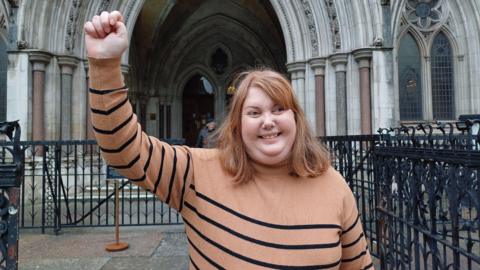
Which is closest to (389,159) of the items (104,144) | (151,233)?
(104,144)

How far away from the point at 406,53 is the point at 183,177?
10.5 metres

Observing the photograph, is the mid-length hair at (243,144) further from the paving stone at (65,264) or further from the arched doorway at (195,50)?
the arched doorway at (195,50)

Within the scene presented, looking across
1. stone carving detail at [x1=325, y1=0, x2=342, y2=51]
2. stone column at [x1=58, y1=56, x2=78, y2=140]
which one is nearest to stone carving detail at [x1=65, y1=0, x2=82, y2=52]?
stone column at [x1=58, y1=56, x2=78, y2=140]

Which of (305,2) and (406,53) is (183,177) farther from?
(406,53)

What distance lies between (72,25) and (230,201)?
9543 millimetres

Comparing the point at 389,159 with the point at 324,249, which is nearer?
the point at 324,249

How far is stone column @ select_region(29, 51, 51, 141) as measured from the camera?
28.2ft

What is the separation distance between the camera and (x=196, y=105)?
672 inches

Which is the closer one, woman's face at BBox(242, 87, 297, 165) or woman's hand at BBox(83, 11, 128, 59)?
woman's hand at BBox(83, 11, 128, 59)

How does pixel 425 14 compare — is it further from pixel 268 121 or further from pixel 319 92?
pixel 268 121

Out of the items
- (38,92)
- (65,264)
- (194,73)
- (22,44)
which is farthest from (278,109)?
(194,73)

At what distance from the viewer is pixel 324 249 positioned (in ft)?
3.67

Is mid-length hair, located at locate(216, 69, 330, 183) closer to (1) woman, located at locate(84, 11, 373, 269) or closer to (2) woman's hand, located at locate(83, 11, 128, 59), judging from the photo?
(1) woman, located at locate(84, 11, 373, 269)

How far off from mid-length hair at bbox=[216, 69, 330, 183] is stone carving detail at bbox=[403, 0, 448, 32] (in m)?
10.3
